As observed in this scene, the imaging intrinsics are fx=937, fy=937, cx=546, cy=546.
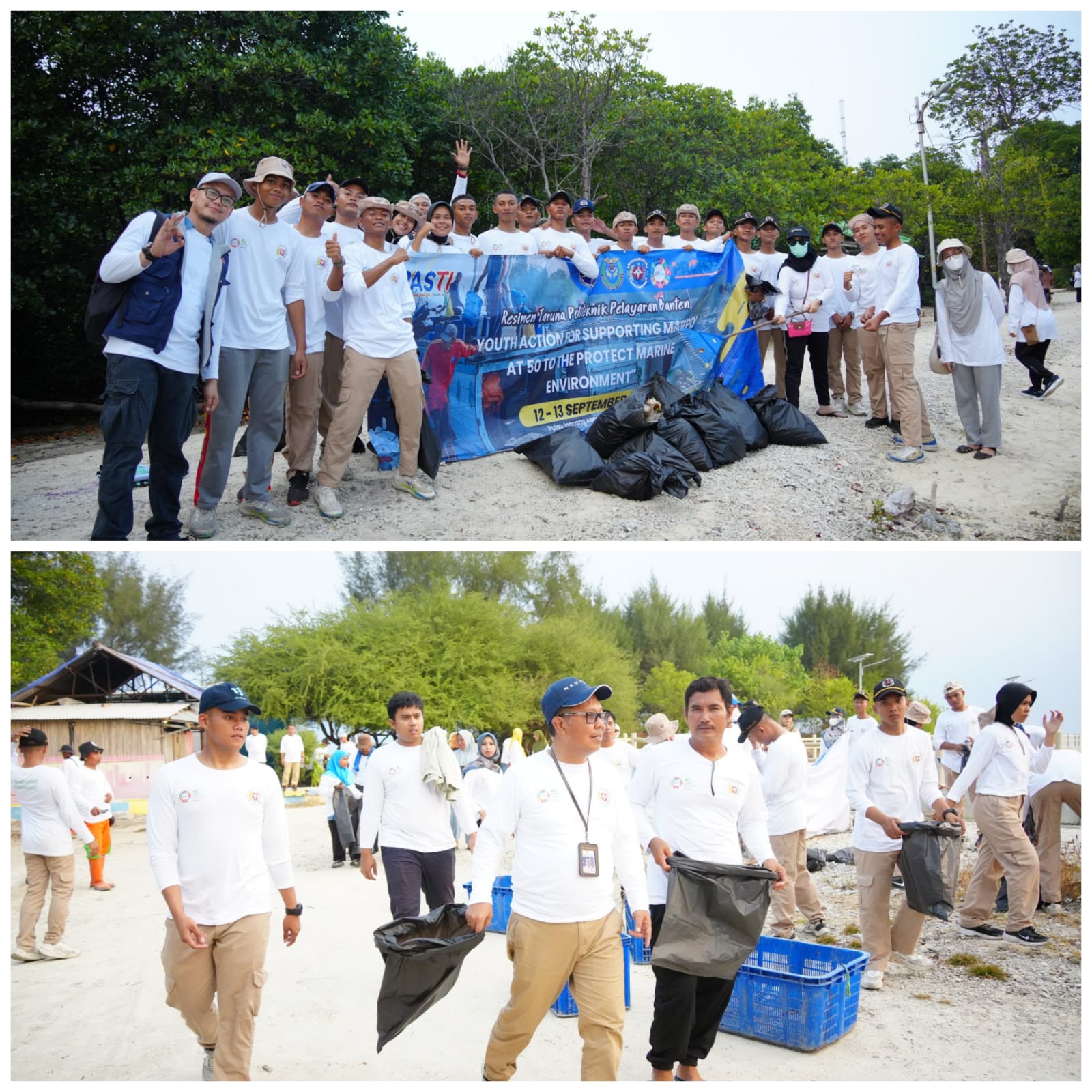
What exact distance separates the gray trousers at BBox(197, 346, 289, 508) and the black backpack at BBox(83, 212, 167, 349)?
80 centimetres

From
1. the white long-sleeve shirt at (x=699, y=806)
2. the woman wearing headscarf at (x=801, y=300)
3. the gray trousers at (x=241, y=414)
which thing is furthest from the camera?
the woman wearing headscarf at (x=801, y=300)

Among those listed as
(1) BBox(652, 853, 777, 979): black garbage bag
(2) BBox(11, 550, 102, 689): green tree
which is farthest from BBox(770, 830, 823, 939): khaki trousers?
(2) BBox(11, 550, 102, 689): green tree

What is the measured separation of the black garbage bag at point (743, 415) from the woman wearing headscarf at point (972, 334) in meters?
1.73

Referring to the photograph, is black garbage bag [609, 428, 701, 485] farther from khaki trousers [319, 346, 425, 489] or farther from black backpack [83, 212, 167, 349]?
black backpack [83, 212, 167, 349]

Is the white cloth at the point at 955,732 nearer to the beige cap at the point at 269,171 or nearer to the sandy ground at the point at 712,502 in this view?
the sandy ground at the point at 712,502

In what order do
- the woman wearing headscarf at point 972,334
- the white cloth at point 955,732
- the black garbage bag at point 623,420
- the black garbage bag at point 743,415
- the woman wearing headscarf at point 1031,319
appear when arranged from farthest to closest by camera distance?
1. the woman wearing headscarf at point 1031,319
2. the black garbage bag at point 743,415
3. the white cloth at point 955,732
4. the woman wearing headscarf at point 972,334
5. the black garbage bag at point 623,420

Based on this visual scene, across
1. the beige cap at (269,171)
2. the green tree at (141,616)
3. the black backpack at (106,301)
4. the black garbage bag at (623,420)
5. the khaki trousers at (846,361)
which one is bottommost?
the green tree at (141,616)

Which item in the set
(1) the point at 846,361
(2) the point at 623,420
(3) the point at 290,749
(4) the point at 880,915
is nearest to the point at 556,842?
(4) the point at 880,915

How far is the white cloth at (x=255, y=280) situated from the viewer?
5.98 meters

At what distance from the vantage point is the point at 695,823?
3852 millimetres

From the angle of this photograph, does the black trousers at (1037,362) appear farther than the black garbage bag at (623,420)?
Yes

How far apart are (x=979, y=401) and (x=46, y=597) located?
14288 mm

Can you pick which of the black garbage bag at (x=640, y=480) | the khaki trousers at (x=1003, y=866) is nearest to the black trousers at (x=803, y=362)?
the black garbage bag at (x=640, y=480)

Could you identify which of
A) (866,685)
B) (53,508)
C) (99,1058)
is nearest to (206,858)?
(99,1058)
